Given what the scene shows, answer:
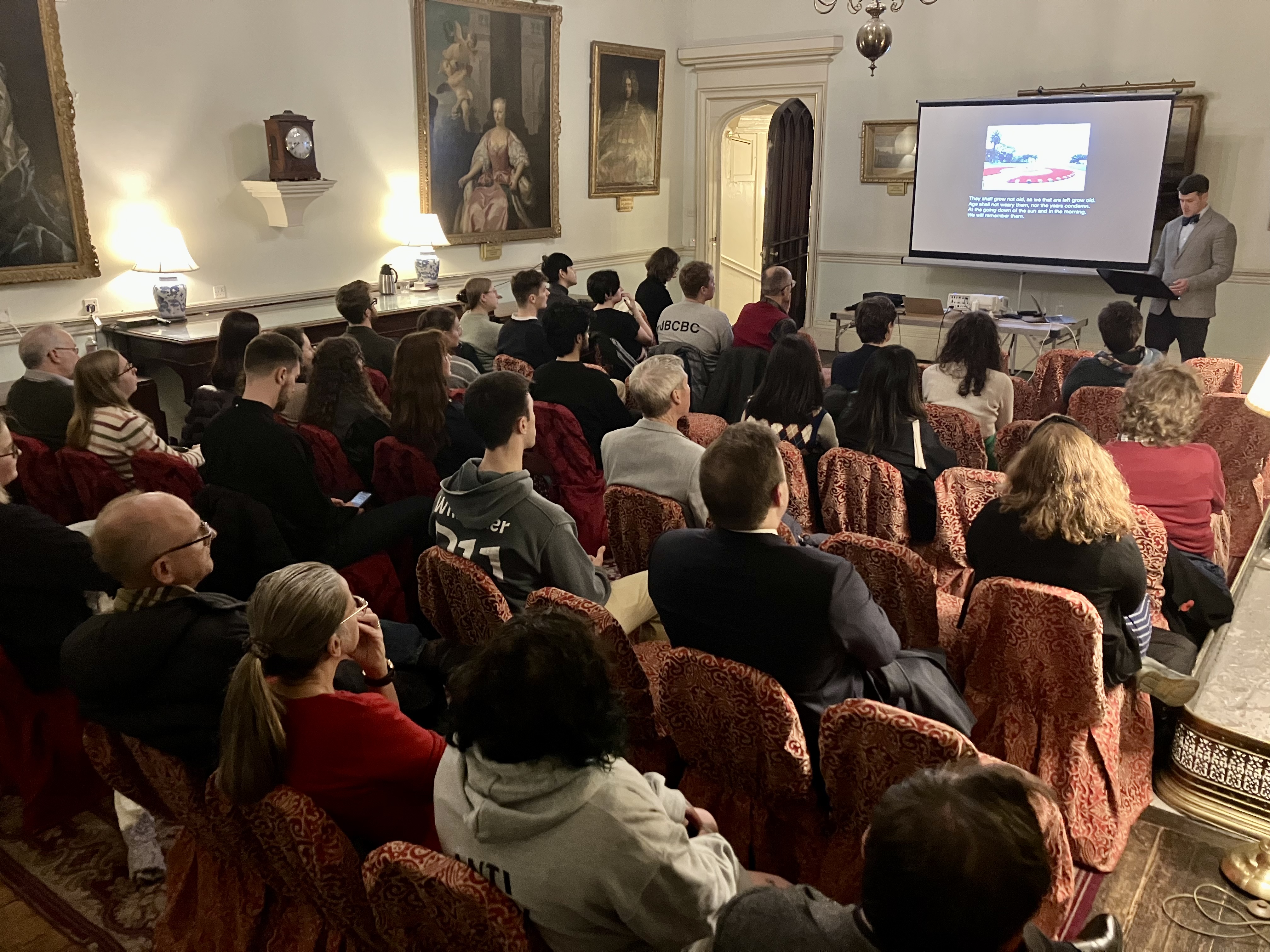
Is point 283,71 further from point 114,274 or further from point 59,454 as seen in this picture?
point 59,454

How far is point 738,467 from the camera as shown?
2.04 m

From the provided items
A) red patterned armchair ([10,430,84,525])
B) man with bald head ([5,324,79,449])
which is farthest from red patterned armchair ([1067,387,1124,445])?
man with bald head ([5,324,79,449])

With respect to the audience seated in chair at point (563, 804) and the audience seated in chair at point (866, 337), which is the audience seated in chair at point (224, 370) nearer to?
the audience seated in chair at point (866, 337)

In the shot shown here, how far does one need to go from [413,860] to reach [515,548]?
1.24m

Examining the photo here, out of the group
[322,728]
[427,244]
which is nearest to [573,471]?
[322,728]

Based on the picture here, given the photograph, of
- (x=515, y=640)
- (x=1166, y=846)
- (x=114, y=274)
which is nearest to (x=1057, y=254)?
(x=1166, y=846)

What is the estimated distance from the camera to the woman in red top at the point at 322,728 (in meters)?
1.69

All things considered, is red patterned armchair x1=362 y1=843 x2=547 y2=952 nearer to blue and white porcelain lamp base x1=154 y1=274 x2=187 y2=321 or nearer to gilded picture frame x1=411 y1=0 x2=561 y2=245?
blue and white porcelain lamp base x1=154 y1=274 x2=187 y2=321

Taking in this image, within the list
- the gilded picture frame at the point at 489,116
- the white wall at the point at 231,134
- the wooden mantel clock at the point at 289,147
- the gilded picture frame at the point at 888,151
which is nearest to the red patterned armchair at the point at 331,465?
the white wall at the point at 231,134

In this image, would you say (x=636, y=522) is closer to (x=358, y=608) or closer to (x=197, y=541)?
(x=358, y=608)

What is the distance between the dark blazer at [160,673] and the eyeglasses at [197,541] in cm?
10

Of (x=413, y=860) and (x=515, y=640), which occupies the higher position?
(x=515, y=640)

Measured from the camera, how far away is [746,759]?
2105 millimetres

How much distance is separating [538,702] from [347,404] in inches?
106
